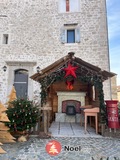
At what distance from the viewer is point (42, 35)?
912 centimetres

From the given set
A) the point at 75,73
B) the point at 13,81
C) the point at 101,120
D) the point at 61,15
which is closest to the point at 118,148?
the point at 101,120

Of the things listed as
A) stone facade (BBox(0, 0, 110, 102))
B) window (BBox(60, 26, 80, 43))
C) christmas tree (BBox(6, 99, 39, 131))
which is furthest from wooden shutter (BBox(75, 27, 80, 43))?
christmas tree (BBox(6, 99, 39, 131))

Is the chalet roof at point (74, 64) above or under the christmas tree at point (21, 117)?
above

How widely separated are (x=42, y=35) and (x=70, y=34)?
72.4 inches

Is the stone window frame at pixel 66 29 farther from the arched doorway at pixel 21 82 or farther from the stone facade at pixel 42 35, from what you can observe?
the arched doorway at pixel 21 82

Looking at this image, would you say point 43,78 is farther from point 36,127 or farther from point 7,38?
point 7,38

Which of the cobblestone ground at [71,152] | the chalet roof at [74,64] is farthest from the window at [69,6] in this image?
the cobblestone ground at [71,152]

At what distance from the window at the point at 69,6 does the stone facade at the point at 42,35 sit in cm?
22

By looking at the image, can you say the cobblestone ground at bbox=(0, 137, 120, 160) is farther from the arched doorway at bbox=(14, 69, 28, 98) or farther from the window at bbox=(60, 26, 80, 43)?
the window at bbox=(60, 26, 80, 43)

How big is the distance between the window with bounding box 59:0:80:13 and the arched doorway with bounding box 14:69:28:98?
4869mm

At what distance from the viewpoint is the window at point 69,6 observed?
9343 mm

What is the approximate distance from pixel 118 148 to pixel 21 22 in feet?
29.7

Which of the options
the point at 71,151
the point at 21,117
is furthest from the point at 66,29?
the point at 71,151

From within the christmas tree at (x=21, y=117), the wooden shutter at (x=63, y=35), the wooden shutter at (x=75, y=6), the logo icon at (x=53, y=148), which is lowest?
the logo icon at (x=53, y=148)
